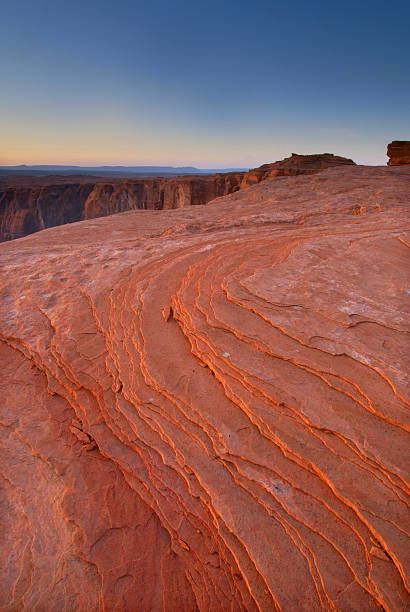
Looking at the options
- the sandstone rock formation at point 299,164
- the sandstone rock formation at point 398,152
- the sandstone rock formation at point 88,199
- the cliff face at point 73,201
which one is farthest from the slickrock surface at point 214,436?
the cliff face at point 73,201

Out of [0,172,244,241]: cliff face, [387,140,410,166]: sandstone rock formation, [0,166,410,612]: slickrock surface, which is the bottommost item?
[0,172,244,241]: cliff face

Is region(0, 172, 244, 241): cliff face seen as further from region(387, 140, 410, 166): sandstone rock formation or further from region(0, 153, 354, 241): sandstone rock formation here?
region(387, 140, 410, 166): sandstone rock formation

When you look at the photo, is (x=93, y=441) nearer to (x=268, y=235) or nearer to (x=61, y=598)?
(x=61, y=598)

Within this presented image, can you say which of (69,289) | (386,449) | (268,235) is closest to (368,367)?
(386,449)

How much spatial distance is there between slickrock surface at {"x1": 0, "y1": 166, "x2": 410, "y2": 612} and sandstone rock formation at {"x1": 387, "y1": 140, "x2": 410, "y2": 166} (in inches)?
725

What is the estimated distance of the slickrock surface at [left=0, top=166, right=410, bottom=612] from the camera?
1809mm

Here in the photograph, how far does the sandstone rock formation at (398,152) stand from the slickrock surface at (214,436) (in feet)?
60.4

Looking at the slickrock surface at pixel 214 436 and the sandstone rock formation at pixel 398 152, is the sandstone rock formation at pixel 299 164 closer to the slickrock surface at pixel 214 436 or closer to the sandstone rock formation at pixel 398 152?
the sandstone rock formation at pixel 398 152

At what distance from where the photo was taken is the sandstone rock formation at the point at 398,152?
19.0 meters

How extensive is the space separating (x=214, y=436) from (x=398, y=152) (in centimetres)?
2306

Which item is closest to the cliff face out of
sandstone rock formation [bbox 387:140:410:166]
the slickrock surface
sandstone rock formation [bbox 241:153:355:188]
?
sandstone rock formation [bbox 241:153:355:188]

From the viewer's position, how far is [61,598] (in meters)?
1.80

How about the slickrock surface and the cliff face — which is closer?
the slickrock surface

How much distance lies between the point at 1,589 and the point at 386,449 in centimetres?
246
